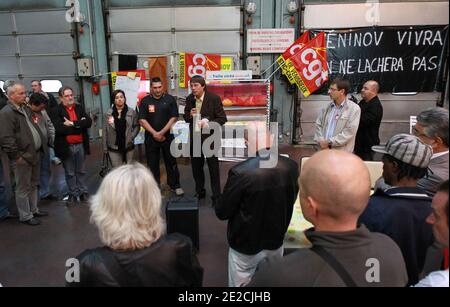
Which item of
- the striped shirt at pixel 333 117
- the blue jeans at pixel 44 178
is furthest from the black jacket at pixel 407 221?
the blue jeans at pixel 44 178

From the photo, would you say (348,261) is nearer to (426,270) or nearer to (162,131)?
(426,270)

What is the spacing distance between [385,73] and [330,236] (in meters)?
7.43

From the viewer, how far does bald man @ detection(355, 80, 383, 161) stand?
476cm

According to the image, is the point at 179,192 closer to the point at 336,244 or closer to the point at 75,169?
the point at 75,169

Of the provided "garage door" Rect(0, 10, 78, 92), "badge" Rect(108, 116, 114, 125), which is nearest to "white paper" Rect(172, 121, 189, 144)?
"badge" Rect(108, 116, 114, 125)

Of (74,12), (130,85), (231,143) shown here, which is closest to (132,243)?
(231,143)

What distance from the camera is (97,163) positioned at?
6.83m

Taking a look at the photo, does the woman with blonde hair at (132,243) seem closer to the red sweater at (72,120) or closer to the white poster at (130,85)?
the red sweater at (72,120)

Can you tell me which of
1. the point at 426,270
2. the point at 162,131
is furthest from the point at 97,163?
the point at 426,270

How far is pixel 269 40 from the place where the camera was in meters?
7.75

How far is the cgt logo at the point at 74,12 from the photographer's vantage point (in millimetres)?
7797

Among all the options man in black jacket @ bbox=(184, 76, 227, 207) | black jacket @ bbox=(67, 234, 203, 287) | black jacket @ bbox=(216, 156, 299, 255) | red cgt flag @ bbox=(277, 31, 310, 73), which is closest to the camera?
black jacket @ bbox=(67, 234, 203, 287)

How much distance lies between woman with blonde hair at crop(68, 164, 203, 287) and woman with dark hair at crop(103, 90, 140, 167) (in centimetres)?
340

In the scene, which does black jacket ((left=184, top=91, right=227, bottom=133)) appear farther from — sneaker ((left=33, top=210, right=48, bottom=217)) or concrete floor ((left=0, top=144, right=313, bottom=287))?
sneaker ((left=33, top=210, right=48, bottom=217))
